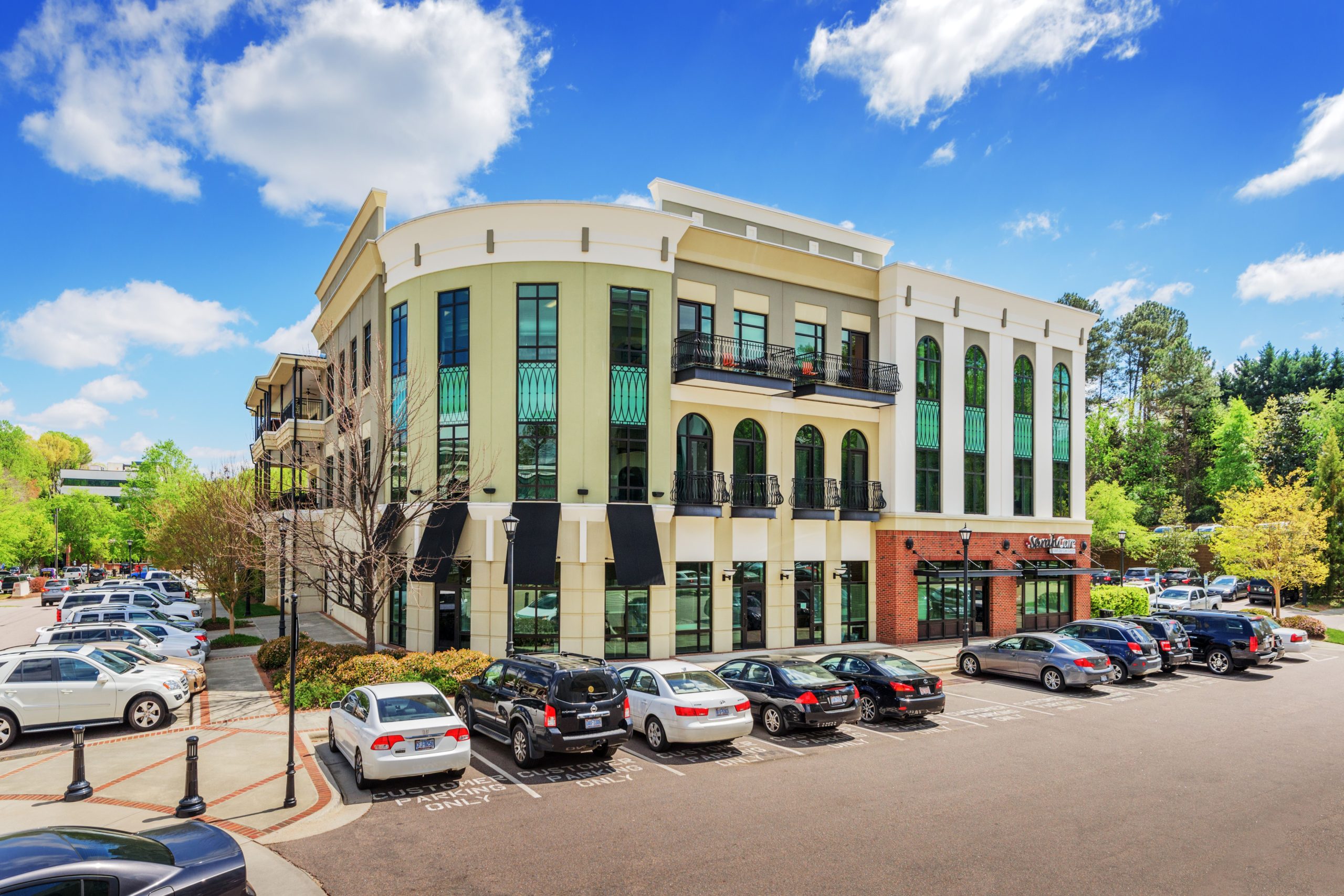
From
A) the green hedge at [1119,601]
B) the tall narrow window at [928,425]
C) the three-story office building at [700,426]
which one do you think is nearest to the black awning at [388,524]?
the three-story office building at [700,426]

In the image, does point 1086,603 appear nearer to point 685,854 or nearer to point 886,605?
point 886,605

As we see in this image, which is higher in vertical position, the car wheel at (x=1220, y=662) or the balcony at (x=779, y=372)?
the balcony at (x=779, y=372)

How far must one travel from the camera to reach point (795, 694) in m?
15.2

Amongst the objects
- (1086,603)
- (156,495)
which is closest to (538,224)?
(1086,603)

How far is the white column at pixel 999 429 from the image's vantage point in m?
31.5

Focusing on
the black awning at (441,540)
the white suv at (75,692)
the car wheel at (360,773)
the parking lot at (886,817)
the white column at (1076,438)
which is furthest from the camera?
the white column at (1076,438)

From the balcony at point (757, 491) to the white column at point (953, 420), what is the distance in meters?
7.93

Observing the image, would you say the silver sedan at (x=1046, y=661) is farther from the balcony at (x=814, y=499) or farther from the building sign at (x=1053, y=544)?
the building sign at (x=1053, y=544)

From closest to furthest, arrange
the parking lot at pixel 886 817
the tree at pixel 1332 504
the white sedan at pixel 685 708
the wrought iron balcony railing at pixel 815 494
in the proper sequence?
the parking lot at pixel 886 817 < the white sedan at pixel 685 708 < the wrought iron balcony railing at pixel 815 494 < the tree at pixel 1332 504

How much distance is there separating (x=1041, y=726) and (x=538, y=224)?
Answer: 61.3 feet

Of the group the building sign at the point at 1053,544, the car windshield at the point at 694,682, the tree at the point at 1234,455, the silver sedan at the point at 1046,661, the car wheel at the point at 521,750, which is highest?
the tree at the point at 1234,455

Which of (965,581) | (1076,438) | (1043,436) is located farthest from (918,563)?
(1076,438)

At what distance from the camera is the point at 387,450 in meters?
20.2

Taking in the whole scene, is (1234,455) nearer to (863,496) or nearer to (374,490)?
(863,496)
